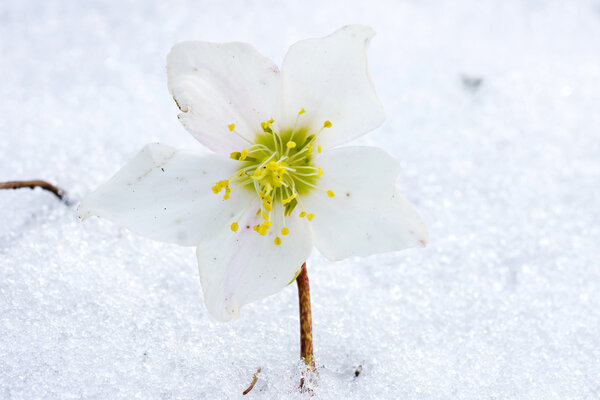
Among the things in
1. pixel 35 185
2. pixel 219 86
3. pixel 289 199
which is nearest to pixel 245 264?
pixel 289 199

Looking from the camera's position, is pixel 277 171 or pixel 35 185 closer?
pixel 277 171

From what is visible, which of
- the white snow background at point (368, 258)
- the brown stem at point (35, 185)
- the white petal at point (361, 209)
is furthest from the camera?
the brown stem at point (35, 185)

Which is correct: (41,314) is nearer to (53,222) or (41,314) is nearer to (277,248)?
(53,222)

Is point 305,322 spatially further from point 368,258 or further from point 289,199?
point 368,258

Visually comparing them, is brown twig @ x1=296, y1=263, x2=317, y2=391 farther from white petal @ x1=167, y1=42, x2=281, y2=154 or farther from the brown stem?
the brown stem

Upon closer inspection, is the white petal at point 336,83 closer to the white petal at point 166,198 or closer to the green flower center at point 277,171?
the green flower center at point 277,171

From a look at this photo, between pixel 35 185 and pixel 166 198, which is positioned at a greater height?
pixel 166 198

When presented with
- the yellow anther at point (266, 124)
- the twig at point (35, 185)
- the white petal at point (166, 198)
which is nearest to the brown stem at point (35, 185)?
the twig at point (35, 185)

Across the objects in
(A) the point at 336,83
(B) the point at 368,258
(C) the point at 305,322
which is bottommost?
(B) the point at 368,258
